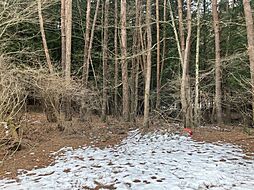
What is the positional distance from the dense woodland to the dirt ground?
62cm

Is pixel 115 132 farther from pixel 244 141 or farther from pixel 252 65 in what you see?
pixel 252 65

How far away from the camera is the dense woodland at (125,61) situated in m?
9.06

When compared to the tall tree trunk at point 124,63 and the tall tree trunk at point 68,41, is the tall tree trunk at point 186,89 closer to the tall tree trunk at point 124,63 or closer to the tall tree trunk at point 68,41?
the tall tree trunk at point 124,63

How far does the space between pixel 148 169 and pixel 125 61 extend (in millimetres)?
6482

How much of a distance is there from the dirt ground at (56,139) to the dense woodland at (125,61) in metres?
0.62

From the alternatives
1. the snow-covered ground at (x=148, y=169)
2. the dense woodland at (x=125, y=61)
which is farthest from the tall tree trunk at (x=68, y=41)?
the snow-covered ground at (x=148, y=169)

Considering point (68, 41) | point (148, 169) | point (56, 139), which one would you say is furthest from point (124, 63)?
point (148, 169)

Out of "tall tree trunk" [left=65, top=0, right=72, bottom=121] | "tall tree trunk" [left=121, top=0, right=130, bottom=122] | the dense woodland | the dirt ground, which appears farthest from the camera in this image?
"tall tree trunk" [left=121, top=0, right=130, bottom=122]

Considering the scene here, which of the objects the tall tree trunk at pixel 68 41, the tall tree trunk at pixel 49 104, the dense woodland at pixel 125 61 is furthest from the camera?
the tall tree trunk at pixel 68 41

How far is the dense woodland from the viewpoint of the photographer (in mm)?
9062

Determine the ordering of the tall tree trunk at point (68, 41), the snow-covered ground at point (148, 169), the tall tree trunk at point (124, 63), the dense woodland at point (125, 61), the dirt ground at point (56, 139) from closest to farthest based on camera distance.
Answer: the snow-covered ground at point (148, 169) < the dirt ground at point (56, 139) < the dense woodland at point (125, 61) < the tall tree trunk at point (68, 41) < the tall tree trunk at point (124, 63)

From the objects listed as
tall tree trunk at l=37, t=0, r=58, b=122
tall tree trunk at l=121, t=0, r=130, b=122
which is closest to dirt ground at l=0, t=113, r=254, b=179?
tall tree trunk at l=37, t=0, r=58, b=122

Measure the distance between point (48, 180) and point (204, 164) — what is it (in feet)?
10.2

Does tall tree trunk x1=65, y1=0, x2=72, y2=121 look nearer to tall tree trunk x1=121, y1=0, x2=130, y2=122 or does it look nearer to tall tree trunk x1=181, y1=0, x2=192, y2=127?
tall tree trunk x1=121, y1=0, x2=130, y2=122
